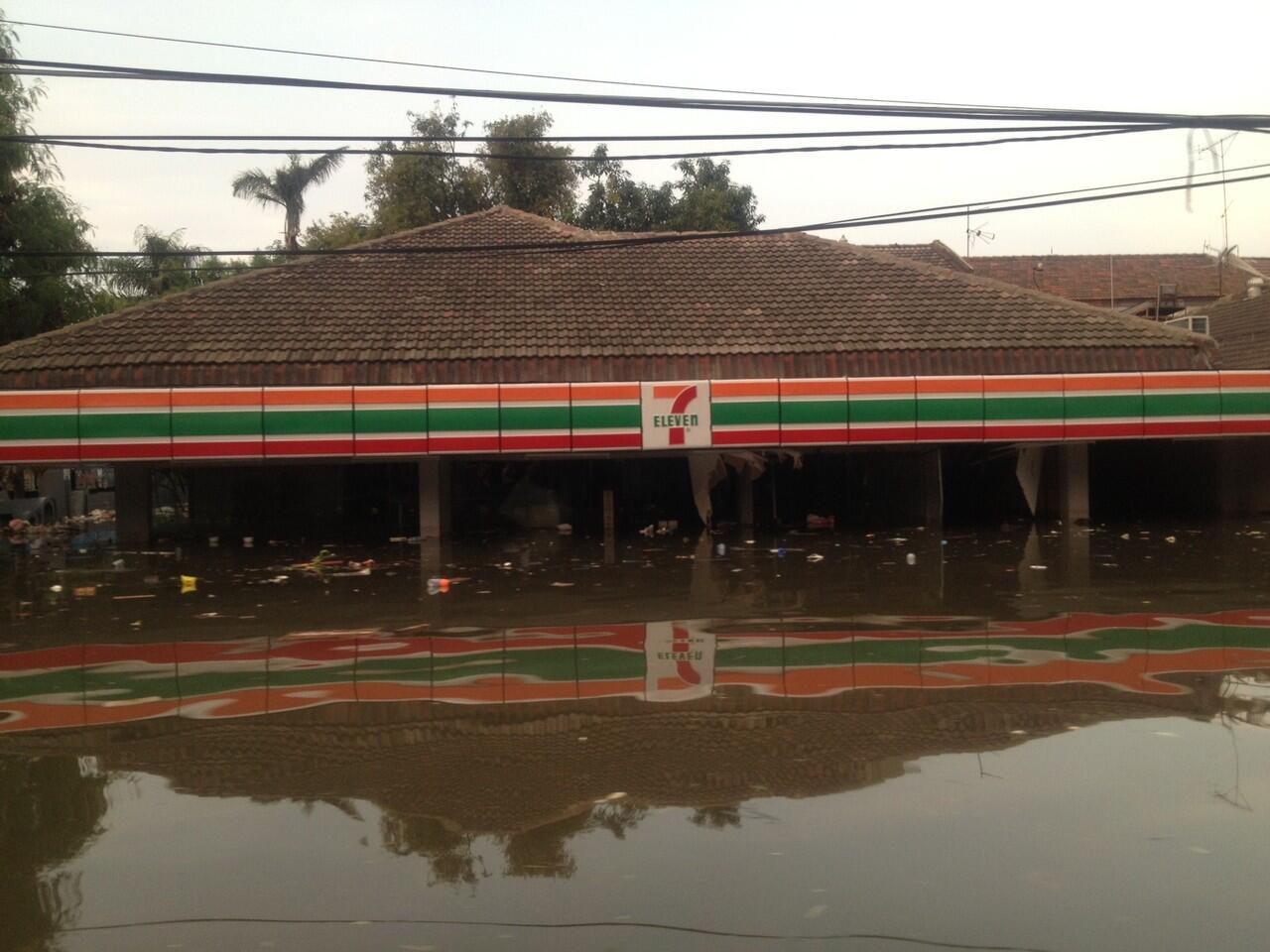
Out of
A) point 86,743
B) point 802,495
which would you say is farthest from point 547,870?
point 802,495

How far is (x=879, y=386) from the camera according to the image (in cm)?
1877

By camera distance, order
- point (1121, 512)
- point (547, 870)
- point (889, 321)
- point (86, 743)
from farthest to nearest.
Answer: point (1121, 512), point (889, 321), point (86, 743), point (547, 870)

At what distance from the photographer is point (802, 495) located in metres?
23.8

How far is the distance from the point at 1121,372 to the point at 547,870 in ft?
57.4

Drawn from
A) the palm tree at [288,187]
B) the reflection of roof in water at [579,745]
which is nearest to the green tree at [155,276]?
the palm tree at [288,187]

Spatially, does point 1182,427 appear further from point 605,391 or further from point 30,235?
point 30,235

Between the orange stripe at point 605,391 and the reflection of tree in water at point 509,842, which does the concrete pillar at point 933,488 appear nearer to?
the orange stripe at point 605,391

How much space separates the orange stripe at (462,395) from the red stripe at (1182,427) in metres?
10.8

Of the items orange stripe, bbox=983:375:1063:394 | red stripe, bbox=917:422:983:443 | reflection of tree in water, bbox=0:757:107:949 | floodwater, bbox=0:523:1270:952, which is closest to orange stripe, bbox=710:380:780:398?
red stripe, bbox=917:422:983:443

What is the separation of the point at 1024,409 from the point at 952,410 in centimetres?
119

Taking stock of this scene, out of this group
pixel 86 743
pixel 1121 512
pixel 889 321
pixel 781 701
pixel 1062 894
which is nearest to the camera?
pixel 1062 894

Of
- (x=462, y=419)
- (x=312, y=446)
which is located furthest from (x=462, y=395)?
(x=312, y=446)

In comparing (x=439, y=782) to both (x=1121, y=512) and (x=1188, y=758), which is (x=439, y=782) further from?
(x=1121, y=512)

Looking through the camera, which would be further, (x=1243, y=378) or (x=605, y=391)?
(x=1243, y=378)
